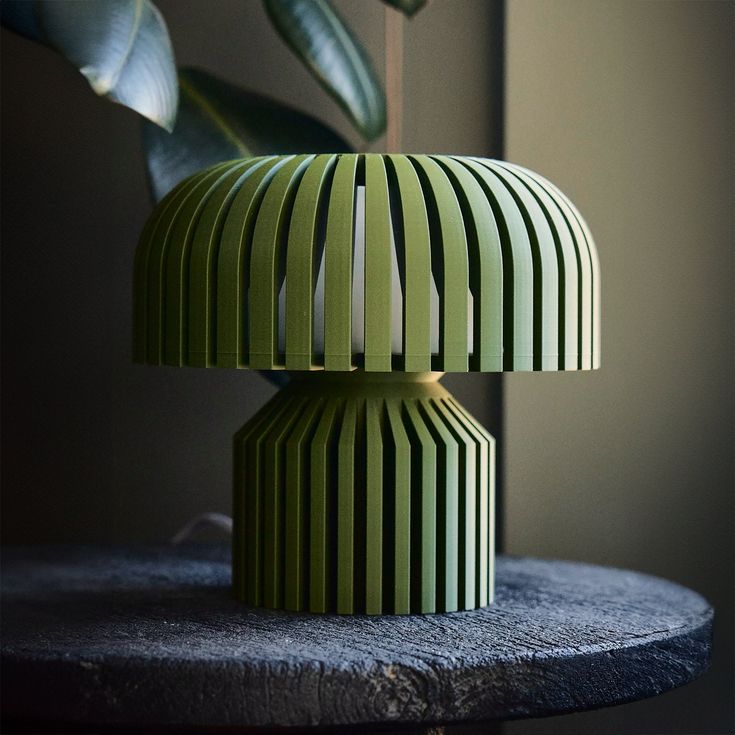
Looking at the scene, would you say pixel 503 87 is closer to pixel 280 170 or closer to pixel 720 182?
pixel 720 182

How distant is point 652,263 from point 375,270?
602 mm

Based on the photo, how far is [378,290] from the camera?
2.31 ft

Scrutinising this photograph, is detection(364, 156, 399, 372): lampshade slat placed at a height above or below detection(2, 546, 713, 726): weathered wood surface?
above

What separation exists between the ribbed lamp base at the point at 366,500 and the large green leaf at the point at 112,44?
28cm

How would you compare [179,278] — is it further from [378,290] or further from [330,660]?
[330,660]

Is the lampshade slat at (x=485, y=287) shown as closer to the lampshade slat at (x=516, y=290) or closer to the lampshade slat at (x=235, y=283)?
the lampshade slat at (x=516, y=290)

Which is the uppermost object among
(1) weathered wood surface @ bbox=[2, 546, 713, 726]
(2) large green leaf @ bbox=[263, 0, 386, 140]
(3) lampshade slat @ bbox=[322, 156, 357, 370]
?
(2) large green leaf @ bbox=[263, 0, 386, 140]

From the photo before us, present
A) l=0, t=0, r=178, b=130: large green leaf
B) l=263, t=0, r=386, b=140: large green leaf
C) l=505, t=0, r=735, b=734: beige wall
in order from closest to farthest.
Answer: l=0, t=0, r=178, b=130: large green leaf < l=263, t=0, r=386, b=140: large green leaf < l=505, t=0, r=735, b=734: beige wall

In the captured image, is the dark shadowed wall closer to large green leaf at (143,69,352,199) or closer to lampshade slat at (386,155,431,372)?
large green leaf at (143,69,352,199)

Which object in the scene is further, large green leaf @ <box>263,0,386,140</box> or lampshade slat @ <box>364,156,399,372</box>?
large green leaf @ <box>263,0,386,140</box>

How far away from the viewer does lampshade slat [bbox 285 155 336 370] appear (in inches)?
28.0

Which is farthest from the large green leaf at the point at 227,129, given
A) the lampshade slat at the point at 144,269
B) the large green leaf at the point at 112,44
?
the lampshade slat at the point at 144,269

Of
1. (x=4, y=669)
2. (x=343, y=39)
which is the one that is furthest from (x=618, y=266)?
(x=4, y=669)

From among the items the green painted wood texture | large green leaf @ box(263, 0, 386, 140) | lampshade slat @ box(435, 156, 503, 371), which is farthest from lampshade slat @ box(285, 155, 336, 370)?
large green leaf @ box(263, 0, 386, 140)
